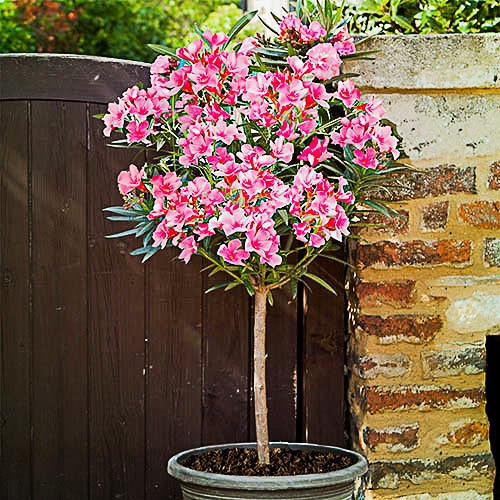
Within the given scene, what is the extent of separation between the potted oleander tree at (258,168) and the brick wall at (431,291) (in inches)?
6.8

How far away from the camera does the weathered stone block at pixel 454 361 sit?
278 cm

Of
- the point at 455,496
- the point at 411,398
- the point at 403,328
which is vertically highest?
the point at 403,328

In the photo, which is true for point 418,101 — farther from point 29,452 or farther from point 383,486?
point 29,452

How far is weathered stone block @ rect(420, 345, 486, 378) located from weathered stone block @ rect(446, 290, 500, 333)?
0.06 metres

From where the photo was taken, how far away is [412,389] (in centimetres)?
277

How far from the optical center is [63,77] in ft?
9.21

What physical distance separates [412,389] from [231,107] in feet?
3.25

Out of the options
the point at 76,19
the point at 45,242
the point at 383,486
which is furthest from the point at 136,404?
the point at 76,19

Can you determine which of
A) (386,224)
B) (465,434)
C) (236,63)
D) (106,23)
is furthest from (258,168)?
(106,23)

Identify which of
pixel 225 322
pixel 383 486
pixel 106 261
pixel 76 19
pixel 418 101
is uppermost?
pixel 76 19

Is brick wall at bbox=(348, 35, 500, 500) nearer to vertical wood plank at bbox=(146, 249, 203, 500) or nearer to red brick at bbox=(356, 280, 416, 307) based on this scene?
red brick at bbox=(356, 280, 416, 307)

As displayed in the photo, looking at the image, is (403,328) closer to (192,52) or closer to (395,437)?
(395,437)

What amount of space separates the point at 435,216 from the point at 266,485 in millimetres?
948

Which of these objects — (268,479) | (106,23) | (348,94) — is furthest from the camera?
(106,23)
